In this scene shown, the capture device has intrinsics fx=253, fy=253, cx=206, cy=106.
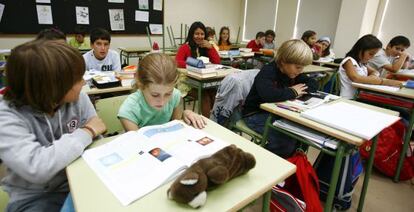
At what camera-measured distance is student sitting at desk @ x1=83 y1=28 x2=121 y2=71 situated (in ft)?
8.81

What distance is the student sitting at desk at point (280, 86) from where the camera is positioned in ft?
5.35

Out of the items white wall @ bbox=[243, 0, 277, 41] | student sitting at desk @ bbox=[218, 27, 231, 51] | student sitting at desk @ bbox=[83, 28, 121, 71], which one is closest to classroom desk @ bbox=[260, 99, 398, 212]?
student sitting at desk @ bbox=[83, 28, 121, 71]

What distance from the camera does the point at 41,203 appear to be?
878mm

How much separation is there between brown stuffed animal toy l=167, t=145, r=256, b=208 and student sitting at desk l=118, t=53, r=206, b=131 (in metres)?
0.40

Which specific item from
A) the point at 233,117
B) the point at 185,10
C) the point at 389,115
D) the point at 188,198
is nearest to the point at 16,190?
the point at 188,198

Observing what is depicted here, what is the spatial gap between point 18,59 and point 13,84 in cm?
8

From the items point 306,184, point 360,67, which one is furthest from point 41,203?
point 360,67

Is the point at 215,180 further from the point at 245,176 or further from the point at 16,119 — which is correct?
the point at 16,119

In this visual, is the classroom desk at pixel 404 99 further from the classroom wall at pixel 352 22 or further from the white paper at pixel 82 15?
the white paper at pixel 82 15

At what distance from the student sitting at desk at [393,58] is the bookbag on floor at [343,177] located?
87.1 inches

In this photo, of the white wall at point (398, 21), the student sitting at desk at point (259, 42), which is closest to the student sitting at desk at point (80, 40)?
the student sitting at desk at point (259, 42)

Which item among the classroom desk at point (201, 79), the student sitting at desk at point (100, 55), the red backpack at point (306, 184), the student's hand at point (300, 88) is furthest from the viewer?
the student sitting at desk at point (100, 55)

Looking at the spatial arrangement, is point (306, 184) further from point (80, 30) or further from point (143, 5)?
point (143, 5)

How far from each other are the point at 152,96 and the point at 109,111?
368mm
